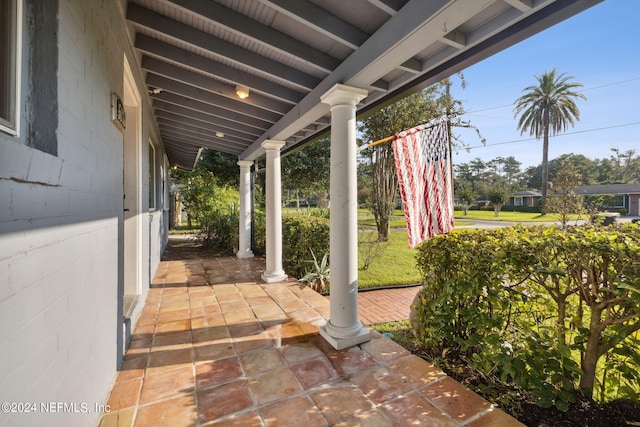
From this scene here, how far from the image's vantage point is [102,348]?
1918mm

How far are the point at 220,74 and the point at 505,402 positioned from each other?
13.5ft

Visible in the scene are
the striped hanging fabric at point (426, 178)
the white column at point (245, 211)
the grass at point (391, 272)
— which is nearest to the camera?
the striped hanging fabric at point (426, 178)

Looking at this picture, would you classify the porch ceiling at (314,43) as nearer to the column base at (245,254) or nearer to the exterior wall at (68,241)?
the exterior wall at (68,241)

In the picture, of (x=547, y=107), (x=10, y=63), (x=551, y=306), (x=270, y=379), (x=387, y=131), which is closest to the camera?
(x=10, y=63)

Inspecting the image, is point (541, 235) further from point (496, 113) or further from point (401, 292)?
point (496, 113)

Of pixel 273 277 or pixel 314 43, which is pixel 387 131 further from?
pixel 314 43

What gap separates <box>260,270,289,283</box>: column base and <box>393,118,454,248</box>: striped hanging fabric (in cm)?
272

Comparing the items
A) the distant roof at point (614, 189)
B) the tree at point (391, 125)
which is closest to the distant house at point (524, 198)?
the distant roof at point (614, 189)

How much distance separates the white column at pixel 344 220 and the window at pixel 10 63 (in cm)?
220

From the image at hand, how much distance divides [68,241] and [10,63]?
2.66 feet

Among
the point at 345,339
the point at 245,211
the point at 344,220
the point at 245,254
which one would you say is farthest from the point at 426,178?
the point at 245,254

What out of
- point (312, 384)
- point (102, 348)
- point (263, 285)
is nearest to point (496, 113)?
point (263, 285)

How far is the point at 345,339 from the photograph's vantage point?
8.90 feet

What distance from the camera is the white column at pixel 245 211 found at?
6.75m
